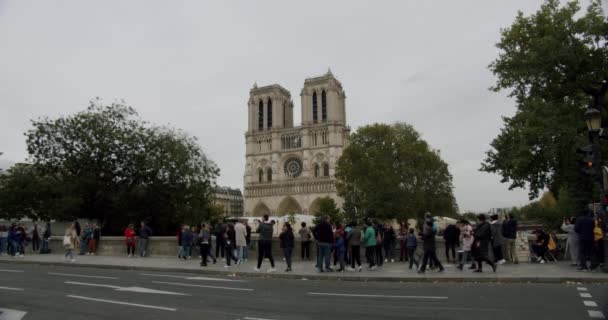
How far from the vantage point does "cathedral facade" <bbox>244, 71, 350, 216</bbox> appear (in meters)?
82.2

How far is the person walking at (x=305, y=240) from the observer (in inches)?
709

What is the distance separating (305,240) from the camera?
60.3 feet

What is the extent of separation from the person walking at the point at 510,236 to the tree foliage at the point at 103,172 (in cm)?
2352

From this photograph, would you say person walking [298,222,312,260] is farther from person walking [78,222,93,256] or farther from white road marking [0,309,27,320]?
person walking [78,222,93,256]

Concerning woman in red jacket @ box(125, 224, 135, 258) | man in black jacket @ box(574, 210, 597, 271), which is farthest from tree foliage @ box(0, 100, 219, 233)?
man in black jacket @ box(574, 210, 597, 271)

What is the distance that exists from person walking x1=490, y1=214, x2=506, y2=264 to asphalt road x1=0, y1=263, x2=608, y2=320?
12.8ft

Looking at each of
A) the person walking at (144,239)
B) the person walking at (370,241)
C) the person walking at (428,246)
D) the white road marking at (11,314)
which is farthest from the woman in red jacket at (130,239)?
the person walking at (428,246)

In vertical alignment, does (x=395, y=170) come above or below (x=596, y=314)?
above

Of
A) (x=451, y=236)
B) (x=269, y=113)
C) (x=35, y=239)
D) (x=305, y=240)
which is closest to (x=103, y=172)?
(x=35, y=239)

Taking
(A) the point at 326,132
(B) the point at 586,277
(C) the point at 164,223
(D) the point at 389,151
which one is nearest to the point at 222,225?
(B) the point at 586,277

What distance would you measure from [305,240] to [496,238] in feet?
23.5

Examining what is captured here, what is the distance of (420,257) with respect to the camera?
16016 millimetres

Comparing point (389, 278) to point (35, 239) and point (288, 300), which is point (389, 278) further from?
point (35, 239)

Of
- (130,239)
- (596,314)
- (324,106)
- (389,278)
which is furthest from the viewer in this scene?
(324,106)
